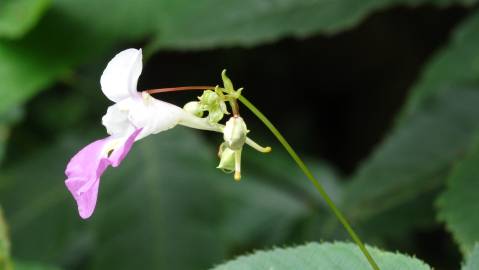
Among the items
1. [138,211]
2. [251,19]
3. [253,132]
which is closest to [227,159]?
[251,19]

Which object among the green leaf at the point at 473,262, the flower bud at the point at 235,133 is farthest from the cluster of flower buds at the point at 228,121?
the green leaf at the point at 473,262

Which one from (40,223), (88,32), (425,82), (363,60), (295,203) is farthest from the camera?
(363,60)

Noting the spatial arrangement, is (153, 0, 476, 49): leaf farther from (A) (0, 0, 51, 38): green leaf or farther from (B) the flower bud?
(B) the flower bud

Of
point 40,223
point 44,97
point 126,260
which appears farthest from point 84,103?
point 126,260

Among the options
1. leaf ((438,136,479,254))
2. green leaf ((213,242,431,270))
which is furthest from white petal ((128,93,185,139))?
leaf ((438,136,479,254))

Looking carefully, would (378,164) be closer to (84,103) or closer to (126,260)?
(126,260)
